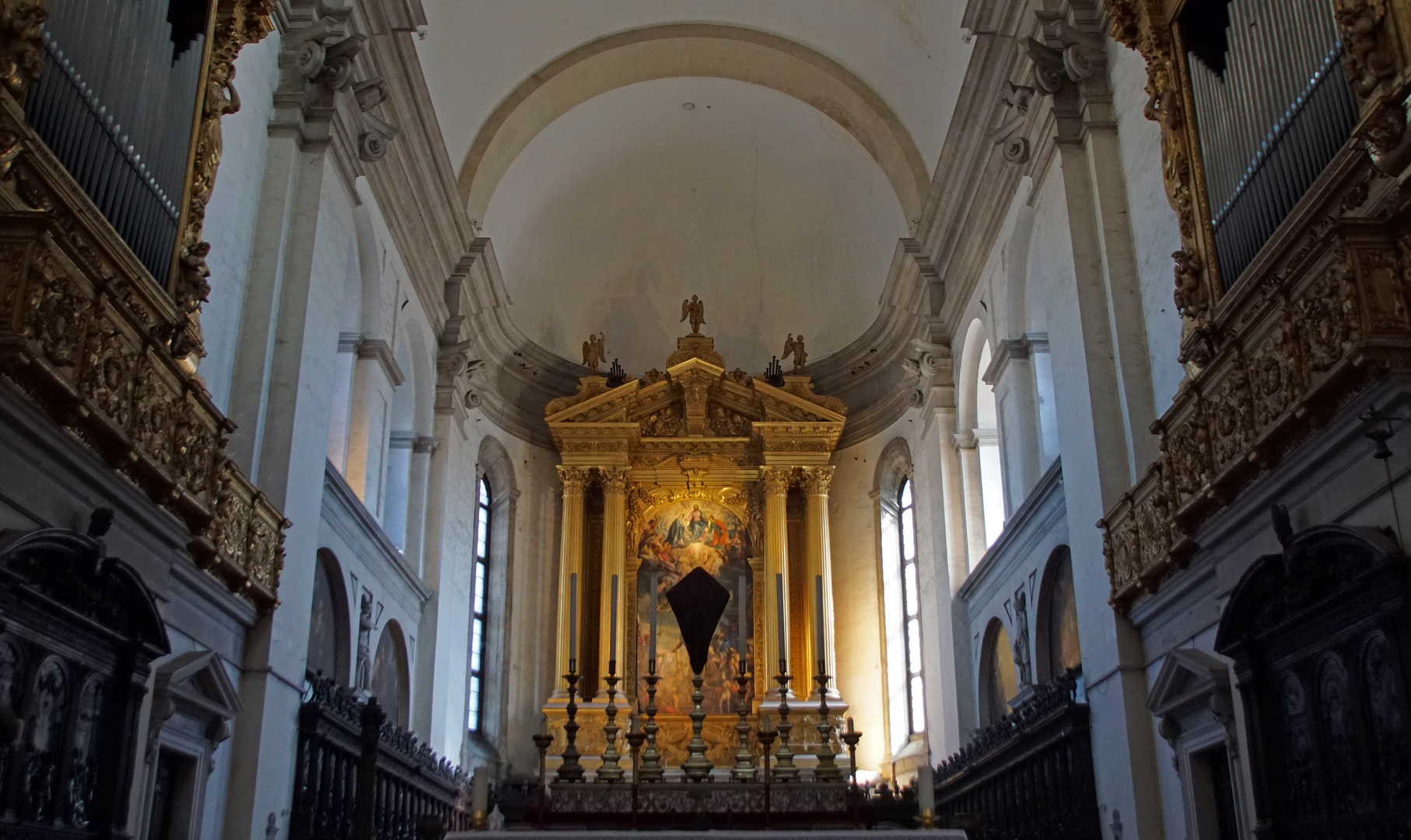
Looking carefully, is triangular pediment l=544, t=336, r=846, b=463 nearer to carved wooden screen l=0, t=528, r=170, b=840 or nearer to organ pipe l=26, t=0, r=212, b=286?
organ pipe l=26, t=0, r=212, b=286

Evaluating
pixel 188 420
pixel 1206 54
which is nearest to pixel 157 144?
pixel 188 420

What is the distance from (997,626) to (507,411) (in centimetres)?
790

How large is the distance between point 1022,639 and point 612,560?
6800mm

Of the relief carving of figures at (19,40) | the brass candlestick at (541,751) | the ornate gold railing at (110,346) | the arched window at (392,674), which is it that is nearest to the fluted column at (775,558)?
the arched window at (392,674)

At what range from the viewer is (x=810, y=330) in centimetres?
2014

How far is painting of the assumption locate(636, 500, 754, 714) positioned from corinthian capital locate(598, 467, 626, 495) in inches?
26.9

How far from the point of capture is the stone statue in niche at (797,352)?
18844 millimetres

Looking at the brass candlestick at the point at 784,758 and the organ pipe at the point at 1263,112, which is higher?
the organ pipe at the point at 1263,112

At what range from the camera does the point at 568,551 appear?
17703 millimetres

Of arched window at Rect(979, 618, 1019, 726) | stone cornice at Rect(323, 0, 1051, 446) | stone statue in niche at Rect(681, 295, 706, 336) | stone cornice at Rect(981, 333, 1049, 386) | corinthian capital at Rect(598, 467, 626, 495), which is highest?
stone statue in niche at Rect(681, 295, 706, 336)

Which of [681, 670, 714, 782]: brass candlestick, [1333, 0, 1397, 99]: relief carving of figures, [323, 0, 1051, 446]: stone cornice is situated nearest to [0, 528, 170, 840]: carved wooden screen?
[681, 670, 714, 782]: brass candlestick

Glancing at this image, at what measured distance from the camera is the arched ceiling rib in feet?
54.0

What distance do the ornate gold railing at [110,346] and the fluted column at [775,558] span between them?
900cm

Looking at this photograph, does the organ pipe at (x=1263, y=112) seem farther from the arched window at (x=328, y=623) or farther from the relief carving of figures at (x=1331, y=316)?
the arched window at (x=328, y=623)
